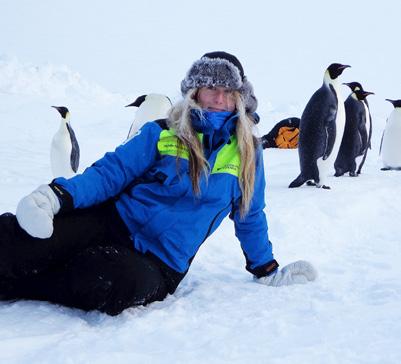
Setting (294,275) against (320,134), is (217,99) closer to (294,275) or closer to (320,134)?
(294,275)

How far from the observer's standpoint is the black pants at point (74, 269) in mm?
1604

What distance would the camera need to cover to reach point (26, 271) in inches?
65.9

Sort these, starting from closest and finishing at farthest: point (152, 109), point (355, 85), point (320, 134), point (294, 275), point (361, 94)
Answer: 1. point (294, 275)
2. point (320, 134)
3. point (361, 94)
4. point (152, 109)
5. point (355, 85)

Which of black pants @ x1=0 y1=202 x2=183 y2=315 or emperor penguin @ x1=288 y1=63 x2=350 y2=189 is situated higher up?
black pants @ x1=0 y1=202 x2=183 y2=315

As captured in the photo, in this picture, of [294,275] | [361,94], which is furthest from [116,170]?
[361,94]

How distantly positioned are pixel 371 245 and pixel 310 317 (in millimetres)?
1499

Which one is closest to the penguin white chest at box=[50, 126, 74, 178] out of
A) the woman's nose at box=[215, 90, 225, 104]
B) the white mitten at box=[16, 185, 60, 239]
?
the woman's nose at box=[215, 90, 225, 104]

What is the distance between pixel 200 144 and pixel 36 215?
0.61 metres

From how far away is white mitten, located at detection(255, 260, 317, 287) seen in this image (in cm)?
208

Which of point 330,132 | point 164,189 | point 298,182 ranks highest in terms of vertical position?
point 164,189

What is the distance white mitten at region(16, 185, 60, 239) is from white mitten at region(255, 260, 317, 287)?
2.95ft

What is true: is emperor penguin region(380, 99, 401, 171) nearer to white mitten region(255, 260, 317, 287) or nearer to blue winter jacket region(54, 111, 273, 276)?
white mitten region(255, 260, 317, 287)

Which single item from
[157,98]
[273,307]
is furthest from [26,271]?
[157,98]

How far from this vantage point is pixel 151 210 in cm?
186
